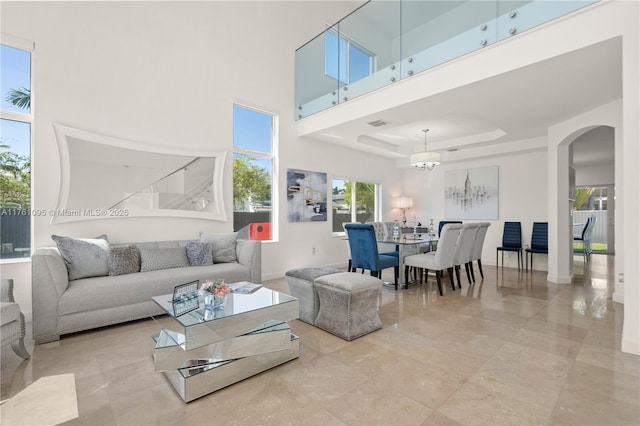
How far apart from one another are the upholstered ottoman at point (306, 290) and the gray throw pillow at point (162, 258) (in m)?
1.50

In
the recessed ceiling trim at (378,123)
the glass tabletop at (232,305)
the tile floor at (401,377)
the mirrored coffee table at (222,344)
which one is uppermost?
the recessed ceiling trim at (378,123)

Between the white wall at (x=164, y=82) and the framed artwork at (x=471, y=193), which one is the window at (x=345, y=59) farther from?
the framed artwork at (x=471, y=193)

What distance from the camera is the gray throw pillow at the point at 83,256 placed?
3100 millimetres

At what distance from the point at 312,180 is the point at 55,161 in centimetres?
386

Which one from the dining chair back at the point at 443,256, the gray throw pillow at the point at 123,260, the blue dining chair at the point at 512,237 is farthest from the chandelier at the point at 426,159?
the gray throw pillow at the point at 123,260

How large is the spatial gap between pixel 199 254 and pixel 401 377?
2890mm

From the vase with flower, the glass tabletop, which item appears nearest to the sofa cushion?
the glass tabletop

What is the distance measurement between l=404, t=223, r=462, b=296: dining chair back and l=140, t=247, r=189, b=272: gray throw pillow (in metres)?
3.19

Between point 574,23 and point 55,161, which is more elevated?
point 574,23

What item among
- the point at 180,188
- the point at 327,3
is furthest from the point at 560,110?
the point at 180,188

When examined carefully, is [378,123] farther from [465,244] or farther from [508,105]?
[465,244]

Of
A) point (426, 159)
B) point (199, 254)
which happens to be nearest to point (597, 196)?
point (426, 159)

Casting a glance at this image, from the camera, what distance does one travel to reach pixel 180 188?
174 inches

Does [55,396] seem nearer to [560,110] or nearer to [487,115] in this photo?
[487,115]
